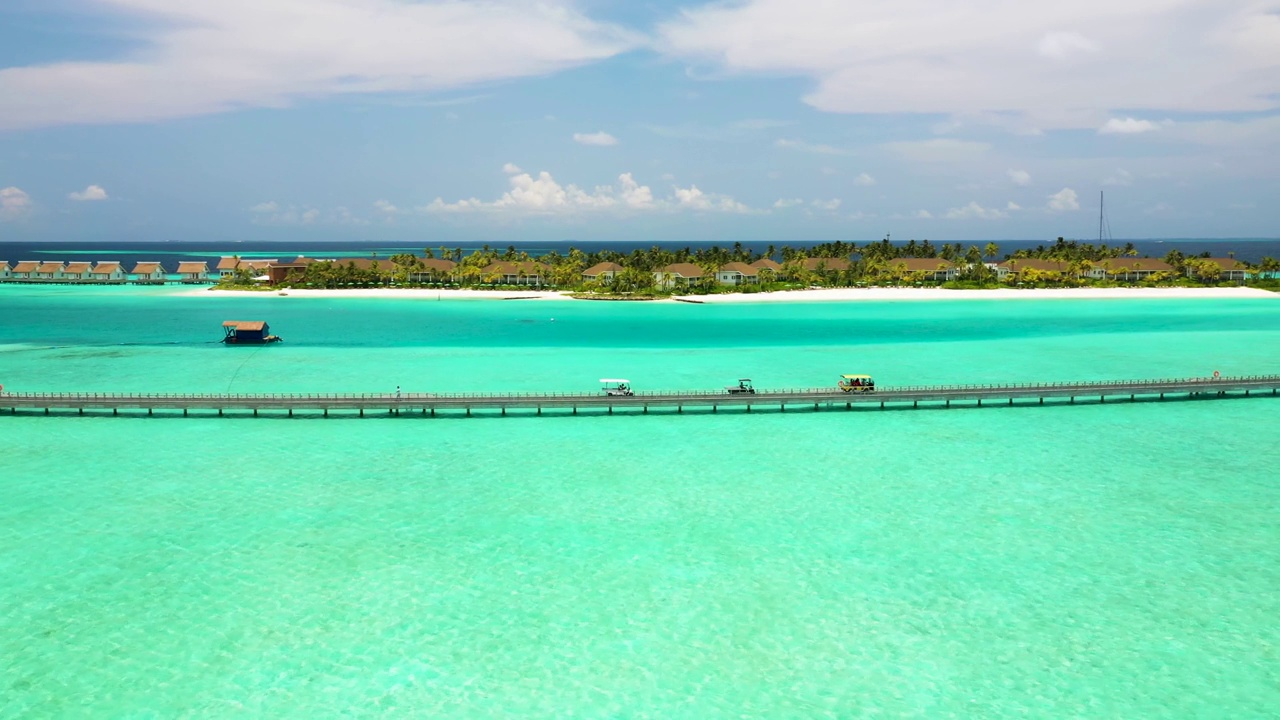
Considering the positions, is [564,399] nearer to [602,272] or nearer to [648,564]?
[648,564]

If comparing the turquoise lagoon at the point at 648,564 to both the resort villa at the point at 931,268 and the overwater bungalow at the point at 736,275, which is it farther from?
the resort villa at the point at 931,268

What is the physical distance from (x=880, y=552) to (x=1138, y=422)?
32805 millimetres

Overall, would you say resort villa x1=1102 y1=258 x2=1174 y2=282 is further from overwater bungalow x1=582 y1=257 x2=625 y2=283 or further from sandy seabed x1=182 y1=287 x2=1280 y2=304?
overwater bungalow x1=582 y1=257 x2=625 y2=283

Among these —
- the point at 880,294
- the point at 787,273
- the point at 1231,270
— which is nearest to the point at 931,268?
the point at 880,294

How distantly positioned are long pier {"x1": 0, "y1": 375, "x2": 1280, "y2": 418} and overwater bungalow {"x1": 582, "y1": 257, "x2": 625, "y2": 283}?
112562mm

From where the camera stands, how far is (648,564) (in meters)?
32.7

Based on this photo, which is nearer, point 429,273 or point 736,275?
point 736,275

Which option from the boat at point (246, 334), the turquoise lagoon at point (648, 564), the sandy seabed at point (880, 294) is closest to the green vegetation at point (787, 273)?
the sandy seabed at point (880, 294)

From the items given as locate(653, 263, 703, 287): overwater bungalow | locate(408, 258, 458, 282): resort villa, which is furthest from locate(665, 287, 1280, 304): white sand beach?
locate(408, 258, 458, 282): resort villa

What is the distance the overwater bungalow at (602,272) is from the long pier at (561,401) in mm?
112562

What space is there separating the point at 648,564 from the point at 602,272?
148453mm

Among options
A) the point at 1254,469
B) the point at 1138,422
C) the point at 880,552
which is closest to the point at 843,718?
the point at 880,552

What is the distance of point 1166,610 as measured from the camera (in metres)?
28.9

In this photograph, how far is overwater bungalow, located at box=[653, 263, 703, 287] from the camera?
17650 centimetres
